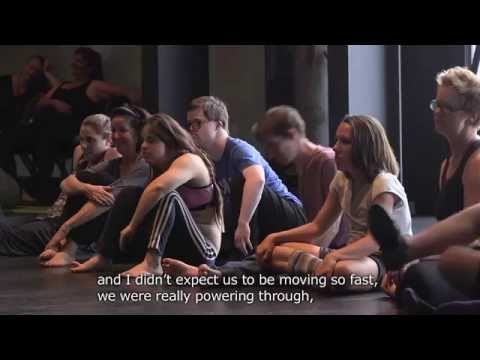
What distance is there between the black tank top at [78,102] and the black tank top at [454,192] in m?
4.78

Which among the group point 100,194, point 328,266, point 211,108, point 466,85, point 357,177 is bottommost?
point 328,266

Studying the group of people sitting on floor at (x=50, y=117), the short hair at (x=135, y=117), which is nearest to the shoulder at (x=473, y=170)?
the short hair at (x=135, y=117)

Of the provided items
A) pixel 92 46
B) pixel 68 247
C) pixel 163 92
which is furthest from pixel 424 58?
pixel 68 247

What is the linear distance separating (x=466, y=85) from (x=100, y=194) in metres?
2.04

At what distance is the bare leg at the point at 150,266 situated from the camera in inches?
151

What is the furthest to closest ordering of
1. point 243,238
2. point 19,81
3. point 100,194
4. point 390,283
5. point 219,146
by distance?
point 19,81 < point 100,194 < point 219,146 < point 243,238 < point 390,283

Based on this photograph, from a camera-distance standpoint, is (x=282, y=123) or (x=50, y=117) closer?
(x=282, y=123)

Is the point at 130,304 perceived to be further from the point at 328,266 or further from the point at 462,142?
the point at 462,142

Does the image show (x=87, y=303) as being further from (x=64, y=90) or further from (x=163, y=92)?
(x=64, y=90)

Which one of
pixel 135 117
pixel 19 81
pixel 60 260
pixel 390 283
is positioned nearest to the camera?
pixel 390 283

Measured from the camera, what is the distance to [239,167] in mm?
4039

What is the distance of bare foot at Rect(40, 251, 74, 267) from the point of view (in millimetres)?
4520

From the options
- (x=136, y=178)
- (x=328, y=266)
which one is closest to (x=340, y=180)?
(x=328, y=266)

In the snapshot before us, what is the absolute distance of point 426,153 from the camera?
7.50 m
